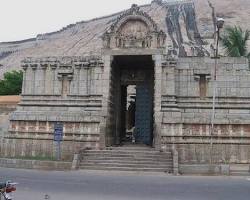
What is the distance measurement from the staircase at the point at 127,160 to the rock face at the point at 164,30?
65.6m

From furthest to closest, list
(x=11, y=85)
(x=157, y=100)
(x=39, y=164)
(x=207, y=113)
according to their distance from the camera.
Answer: (x=11, y=85), (x=207, y=113), (x=157, y=100), (x=39, y=164)

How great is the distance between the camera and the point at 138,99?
28234 millimetres

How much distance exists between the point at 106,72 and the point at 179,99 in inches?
180

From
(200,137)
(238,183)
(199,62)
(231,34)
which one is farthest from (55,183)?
(231,34)

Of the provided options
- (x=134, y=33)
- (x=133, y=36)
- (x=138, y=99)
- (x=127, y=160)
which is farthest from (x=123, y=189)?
(x=138, y=99)

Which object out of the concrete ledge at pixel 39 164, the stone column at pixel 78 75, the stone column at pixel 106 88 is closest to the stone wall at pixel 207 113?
the stone column at pixel 106 88

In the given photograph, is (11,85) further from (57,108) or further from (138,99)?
(138,99)

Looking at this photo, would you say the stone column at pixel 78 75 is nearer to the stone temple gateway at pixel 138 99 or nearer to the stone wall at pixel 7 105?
the stone temple gateway at pixel 138 99

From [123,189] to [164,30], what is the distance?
3533 inches

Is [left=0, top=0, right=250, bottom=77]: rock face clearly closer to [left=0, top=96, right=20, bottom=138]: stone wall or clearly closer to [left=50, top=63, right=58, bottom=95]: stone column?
[left=0, top=96, right=20, bottom=138]: stone wall

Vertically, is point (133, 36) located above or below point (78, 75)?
above

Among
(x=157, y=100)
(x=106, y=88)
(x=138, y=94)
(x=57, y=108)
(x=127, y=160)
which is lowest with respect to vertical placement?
(x=127, y=160)

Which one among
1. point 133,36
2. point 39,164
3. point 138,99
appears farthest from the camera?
point 138,99

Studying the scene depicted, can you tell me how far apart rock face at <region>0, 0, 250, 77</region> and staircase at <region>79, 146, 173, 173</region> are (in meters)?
65.6
